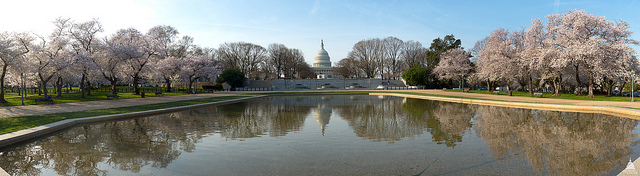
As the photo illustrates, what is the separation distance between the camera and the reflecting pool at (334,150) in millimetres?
5922

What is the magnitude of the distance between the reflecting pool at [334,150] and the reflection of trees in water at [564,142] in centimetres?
2

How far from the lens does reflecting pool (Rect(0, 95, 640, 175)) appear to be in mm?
5922

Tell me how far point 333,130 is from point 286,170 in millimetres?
4718

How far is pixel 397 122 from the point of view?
12.2 m

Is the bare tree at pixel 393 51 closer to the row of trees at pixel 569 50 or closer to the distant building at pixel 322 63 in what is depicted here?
the row of trees at pixel 569 50

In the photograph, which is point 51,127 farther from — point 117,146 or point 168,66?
point 168,66

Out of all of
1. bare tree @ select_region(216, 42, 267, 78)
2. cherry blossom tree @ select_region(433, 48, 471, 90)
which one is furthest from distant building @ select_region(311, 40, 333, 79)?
cherry blossom tree @ select_region(433, 48, 471, 90)

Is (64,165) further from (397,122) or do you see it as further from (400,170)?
(397,122)

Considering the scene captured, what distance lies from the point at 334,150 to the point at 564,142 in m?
6.11

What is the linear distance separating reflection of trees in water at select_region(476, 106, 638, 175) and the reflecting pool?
2 centimetres

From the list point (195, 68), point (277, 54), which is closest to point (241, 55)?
point (277, 54)

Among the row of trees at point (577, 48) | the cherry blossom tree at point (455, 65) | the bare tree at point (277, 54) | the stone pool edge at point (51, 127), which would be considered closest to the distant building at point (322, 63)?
the bare tree at point (277, 54)

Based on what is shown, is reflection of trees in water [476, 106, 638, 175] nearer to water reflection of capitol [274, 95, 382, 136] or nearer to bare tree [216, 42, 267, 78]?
water reflection of capitol [274, 95, 382, 136]

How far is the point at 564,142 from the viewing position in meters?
8.05
